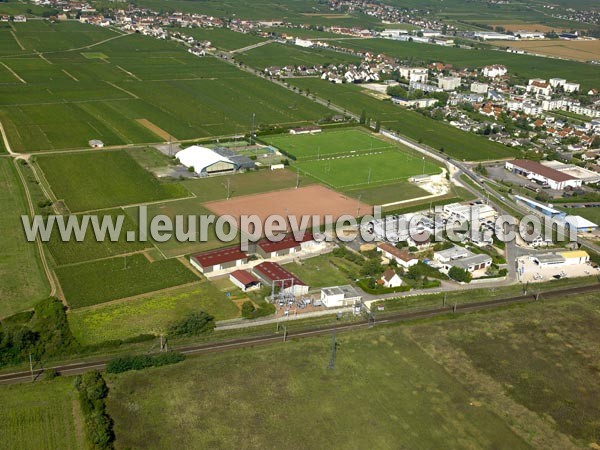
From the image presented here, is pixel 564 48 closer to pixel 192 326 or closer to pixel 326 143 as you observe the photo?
pixel 326 143

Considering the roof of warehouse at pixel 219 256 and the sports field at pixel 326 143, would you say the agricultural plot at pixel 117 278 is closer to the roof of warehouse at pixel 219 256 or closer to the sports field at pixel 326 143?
the roof of warehouse at pixel 219 256

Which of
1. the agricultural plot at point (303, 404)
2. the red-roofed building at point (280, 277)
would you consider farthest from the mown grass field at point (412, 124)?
the agricultural plot at point (303, 404)

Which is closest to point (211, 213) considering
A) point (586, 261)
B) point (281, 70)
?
point (586, 261)

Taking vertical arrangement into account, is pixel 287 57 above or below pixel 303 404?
above

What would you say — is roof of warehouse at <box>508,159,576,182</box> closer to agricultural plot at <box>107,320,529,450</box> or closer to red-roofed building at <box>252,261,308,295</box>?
red-roofed building at <box>252,261,308,295</box>

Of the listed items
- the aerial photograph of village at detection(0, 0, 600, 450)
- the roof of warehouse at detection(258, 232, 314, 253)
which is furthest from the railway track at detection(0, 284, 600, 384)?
the roof of warehouse at detection(258, 232, 314, 253)

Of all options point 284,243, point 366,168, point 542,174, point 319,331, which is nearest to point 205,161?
point 366,168
